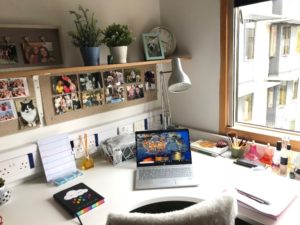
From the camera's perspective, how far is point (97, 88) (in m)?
1.67

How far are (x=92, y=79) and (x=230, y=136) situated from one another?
1.02 metres

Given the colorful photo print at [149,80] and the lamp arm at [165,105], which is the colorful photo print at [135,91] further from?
the lamp arm at [165,105]

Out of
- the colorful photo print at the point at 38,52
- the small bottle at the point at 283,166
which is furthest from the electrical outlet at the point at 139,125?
the small bottle at the point at 283,166

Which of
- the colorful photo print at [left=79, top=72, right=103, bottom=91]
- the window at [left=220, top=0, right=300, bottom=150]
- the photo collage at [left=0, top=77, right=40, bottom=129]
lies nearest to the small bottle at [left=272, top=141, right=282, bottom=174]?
the window at [left=220, top=0, right=300, bottom=150]

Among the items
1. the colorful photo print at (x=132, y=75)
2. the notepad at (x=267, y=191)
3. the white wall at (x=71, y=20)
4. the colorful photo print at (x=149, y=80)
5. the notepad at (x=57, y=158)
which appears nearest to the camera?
the notepad at (x=267, y=191)

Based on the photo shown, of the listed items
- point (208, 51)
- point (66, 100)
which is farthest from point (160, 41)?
point (66, 100)

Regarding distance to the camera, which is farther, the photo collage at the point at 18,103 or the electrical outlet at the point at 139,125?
the electrical outlet at the point at 139,125

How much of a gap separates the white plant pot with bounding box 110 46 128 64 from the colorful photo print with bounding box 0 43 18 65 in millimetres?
535

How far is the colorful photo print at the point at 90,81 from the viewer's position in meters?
1.59

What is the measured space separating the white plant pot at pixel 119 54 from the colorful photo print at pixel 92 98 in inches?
10.9

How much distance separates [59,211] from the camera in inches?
45.2

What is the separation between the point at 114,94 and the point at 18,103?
2.07 ft

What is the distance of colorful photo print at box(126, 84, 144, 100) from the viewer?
1853 mm

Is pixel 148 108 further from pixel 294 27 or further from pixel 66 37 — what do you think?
pixel 294 27
